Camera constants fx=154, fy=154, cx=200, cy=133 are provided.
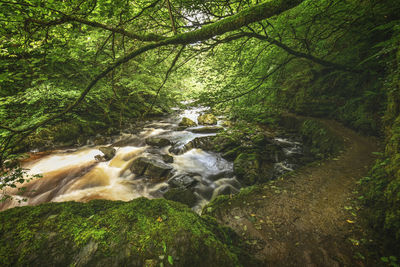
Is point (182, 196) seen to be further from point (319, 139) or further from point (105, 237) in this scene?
point (319, 139)

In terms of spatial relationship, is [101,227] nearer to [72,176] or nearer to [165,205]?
[165,205]

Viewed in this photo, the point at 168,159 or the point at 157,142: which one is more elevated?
the point at 157,142

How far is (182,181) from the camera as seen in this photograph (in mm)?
5848

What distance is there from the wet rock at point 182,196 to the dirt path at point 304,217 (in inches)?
71.2

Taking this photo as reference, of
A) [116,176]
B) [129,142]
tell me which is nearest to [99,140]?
[129,142]

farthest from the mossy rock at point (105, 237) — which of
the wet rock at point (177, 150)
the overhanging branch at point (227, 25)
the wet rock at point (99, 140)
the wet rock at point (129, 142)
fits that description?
the wet rock at point (99, 140)

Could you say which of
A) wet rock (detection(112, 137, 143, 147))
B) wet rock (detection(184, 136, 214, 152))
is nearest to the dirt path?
wet rock (detection(184, 136, 214, 152))

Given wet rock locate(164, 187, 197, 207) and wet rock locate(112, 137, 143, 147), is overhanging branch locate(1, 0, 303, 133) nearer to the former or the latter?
wet rock locate(164, 187, 197, 207)

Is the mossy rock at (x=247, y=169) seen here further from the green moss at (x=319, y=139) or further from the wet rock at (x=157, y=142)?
the wet rock at (x=157, y=142)

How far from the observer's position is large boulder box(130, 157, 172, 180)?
6299 millimetres

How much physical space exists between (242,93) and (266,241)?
3.81 meters

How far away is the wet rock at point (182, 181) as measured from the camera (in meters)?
5.74

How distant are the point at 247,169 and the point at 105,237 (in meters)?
5.24

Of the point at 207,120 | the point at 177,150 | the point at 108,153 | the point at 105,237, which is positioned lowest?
the point at 177,150
